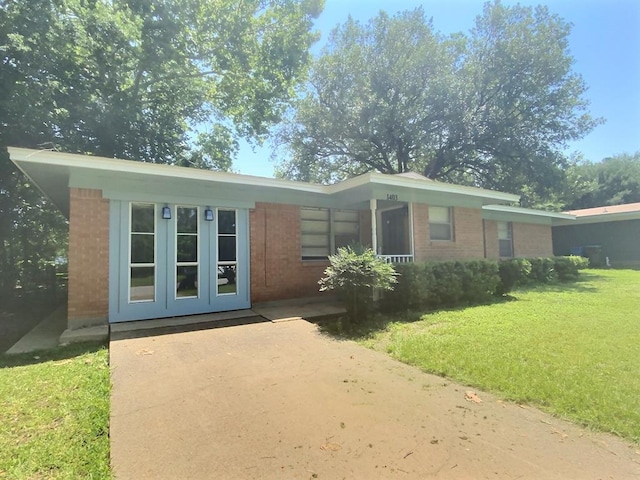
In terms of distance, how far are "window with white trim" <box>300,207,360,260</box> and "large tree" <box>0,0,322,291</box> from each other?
9.40 metres

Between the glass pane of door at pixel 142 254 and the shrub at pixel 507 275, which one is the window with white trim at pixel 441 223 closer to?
the shrub at pixel 507 275

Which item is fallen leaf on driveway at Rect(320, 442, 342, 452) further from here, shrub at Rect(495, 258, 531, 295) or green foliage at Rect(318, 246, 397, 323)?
shrub at Rect(495, 258, 531, 295)

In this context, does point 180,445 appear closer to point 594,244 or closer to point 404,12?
point 404,12

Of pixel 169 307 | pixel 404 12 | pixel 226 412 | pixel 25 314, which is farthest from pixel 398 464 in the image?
pixel 404 12

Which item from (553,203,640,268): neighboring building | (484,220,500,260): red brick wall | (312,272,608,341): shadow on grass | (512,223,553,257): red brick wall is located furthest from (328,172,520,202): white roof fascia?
(553,203,640,268): neighboring building

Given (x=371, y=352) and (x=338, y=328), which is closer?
(x=371, y=352)

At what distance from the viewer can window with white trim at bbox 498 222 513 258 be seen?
50.5 feet

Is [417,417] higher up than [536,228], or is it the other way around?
[536,228]

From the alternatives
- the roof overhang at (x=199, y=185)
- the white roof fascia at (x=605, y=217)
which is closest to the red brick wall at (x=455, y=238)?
the roof overhang at (x=199, y=185)

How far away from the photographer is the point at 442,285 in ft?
28.0

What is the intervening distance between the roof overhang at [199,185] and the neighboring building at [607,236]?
1421 cm

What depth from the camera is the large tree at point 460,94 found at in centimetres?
1895

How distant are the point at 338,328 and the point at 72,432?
4.45 meters

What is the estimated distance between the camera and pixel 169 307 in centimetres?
766
